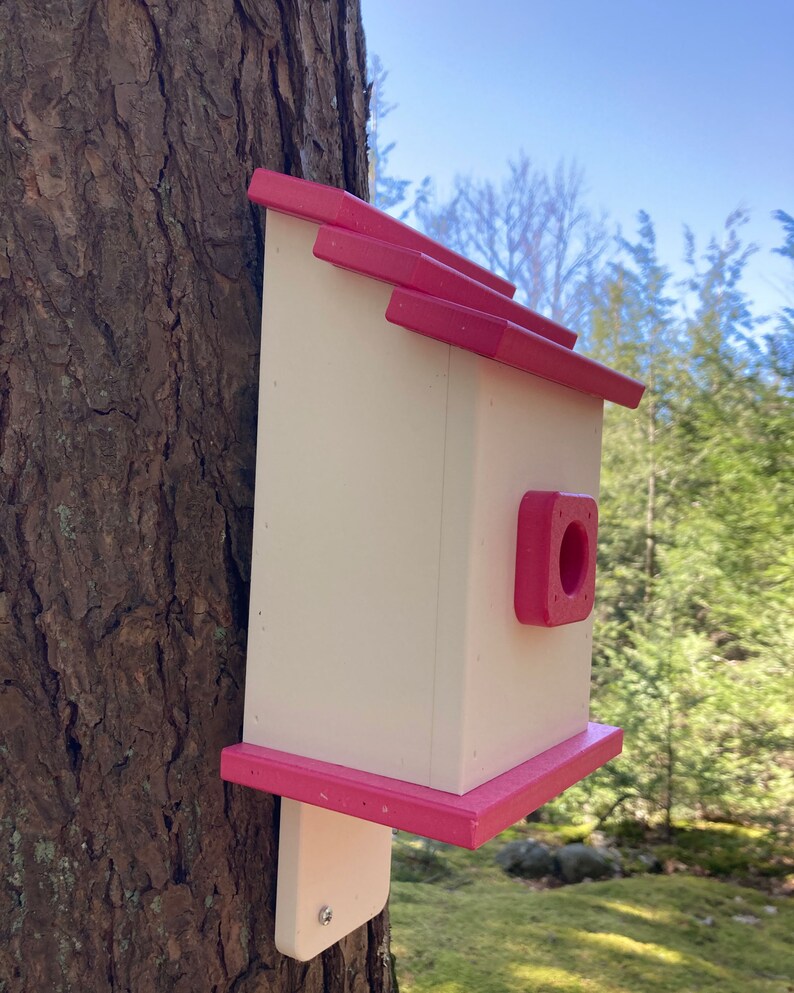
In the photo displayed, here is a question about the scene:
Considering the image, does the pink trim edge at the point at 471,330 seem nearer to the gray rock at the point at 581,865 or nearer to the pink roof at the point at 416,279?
the pink roof at the point at 416,279

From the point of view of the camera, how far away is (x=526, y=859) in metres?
3.41

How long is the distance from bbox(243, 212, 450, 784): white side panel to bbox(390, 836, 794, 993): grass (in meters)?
1.60

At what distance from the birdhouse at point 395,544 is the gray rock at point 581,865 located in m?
2.60

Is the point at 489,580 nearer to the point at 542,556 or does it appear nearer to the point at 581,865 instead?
the point at 542,556

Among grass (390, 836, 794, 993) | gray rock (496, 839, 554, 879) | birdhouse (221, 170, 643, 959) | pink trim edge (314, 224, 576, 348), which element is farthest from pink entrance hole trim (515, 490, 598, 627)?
gray rock (496, 839, 554, 879)

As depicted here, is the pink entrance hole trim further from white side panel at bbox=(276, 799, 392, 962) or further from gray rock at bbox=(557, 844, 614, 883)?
gray rock at bbox=(557, 844, 614, 883)

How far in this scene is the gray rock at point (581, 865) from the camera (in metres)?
3.35

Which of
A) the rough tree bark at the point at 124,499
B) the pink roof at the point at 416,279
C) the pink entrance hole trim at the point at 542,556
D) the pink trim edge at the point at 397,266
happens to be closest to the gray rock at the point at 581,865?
the rough tree bark at the point at 124,499

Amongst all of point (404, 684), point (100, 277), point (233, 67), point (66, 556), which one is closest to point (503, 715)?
point (404, 684)

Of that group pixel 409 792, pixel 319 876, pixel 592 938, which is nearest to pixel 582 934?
pixel 592 938

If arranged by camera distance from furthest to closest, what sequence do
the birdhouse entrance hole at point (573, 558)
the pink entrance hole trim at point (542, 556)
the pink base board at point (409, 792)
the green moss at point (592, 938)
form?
1. the green moss at point (592, 938)
2. the birdhouse entrance hole at point (573, 558)
3. the pink entrance hole trim at point (542, 556)
4. the pink base board at point (409, 792)

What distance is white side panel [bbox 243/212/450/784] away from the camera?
0.87 metres

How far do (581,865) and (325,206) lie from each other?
3132 millimetres

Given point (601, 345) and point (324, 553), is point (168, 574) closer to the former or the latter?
point (324, 553)
